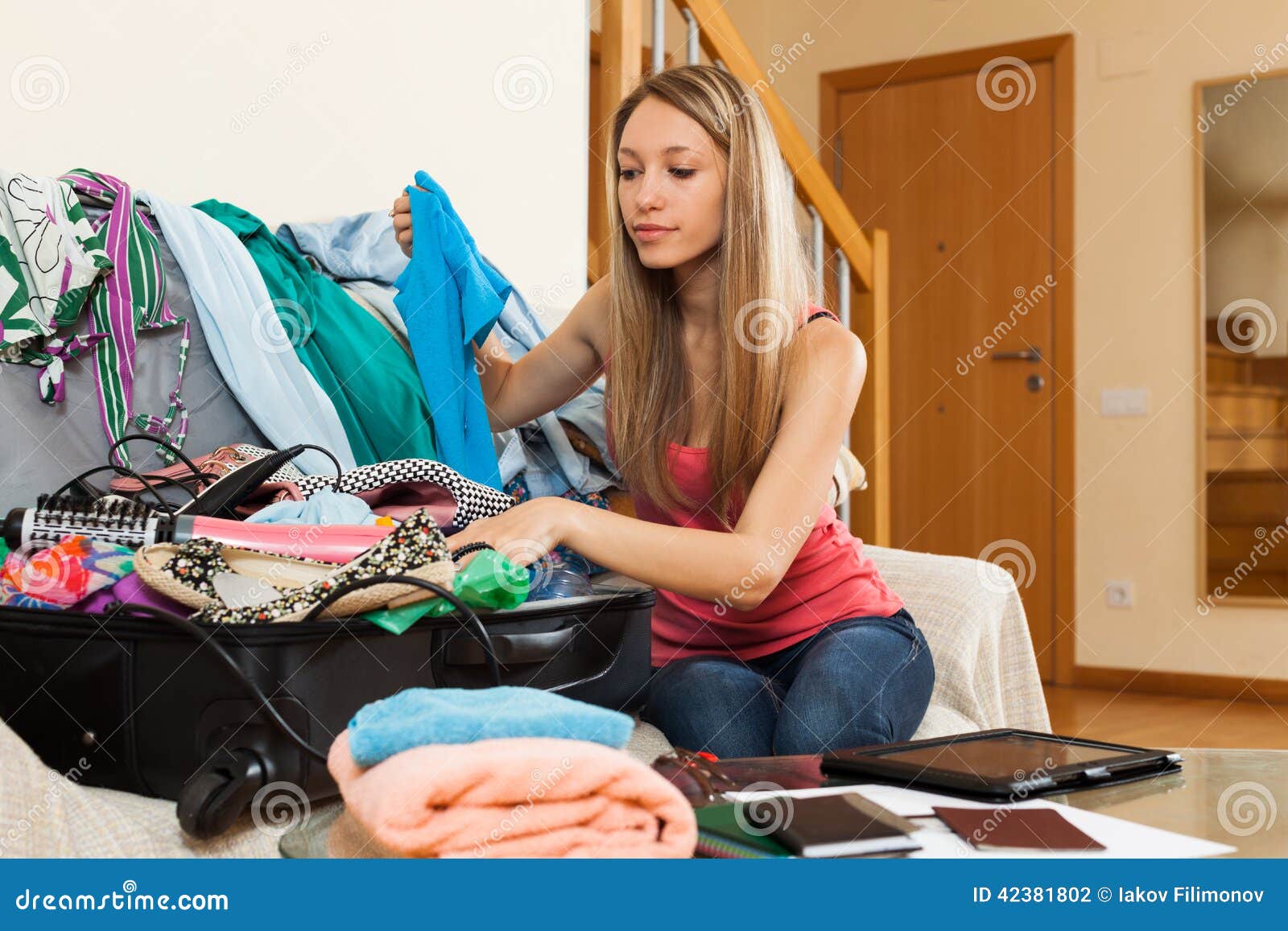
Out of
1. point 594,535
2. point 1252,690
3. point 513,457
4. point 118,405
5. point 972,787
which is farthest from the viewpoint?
point 1252,690

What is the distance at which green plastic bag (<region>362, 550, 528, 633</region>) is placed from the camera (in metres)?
0.81

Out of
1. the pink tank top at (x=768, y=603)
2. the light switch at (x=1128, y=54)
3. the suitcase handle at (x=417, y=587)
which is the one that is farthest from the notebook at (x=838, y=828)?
the light switch at (x=1128, y=54)

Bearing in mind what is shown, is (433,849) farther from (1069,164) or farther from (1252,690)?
(1069,164)

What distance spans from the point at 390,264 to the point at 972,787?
1232mm

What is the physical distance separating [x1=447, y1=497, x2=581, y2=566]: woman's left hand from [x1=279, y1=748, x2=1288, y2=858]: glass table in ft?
0.83

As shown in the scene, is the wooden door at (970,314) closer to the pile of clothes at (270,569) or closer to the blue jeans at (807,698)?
the blue jeans at (807,698)

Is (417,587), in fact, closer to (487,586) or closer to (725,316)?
(487,586)

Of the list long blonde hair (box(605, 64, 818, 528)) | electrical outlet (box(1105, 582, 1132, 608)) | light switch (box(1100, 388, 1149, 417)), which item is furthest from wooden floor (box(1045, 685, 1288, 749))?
long blonde hair (box(605, 64, 818, 528))

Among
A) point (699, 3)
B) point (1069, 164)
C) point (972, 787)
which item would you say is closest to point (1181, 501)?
point (1069, 164)

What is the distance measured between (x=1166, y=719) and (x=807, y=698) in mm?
2562

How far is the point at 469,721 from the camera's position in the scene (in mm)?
512

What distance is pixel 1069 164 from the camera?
398 centimetres

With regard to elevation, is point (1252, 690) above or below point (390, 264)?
below

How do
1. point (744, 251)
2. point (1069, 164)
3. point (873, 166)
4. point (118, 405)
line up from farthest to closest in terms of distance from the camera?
1. point (873, 166)
2. point (1069, 164)
3. point (744, 251)
4. point (118, 405)
